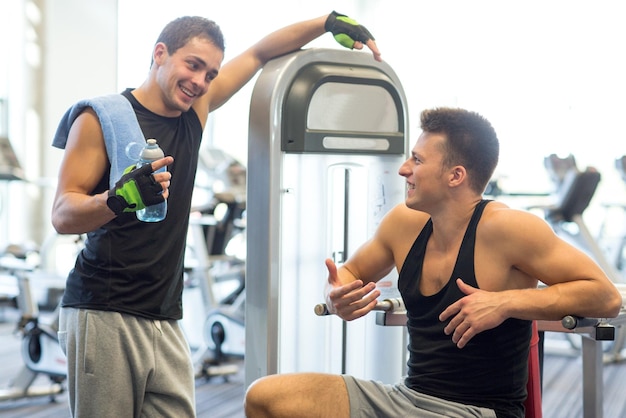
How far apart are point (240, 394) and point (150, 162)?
255cm

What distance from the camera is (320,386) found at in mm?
1895

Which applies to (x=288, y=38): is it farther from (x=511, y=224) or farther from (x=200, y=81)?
(x=511, y=224)

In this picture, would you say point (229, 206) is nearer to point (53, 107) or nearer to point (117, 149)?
point (53, 107)

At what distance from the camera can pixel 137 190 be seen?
1.69m

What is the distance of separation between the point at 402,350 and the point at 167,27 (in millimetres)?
1502

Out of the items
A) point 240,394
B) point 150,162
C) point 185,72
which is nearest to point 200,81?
point 185,72

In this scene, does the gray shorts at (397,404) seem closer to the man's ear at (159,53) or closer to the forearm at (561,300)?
the forearm at (561,300)

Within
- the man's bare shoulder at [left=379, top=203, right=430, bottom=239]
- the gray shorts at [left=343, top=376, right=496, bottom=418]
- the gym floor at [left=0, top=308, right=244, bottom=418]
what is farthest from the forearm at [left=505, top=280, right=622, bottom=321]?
the gym floor at [left=0, top=308, right=244, bottom=418]

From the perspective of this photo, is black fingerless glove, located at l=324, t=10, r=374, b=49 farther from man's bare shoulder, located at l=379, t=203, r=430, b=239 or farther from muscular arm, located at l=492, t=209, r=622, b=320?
muscular arm, located at l=492, t=209, r=622, b=320

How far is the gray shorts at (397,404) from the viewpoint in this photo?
71.6 inches

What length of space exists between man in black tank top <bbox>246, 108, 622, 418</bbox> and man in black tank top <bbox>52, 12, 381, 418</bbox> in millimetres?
265

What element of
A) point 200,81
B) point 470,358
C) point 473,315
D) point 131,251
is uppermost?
point 200,81

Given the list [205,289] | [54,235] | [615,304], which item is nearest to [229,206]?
[205,289]

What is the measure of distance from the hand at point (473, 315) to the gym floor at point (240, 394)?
2.18m
